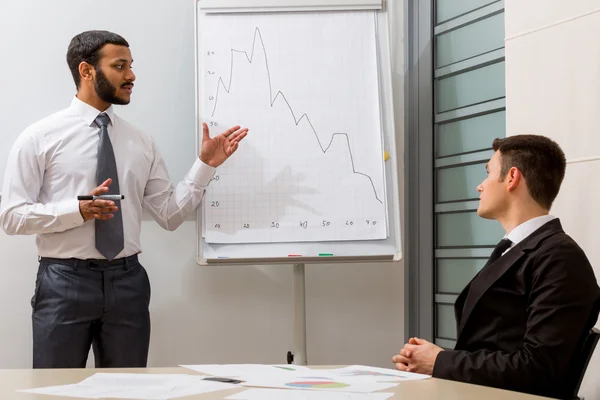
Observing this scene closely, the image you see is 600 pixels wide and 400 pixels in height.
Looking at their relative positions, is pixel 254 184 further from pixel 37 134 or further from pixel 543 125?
pixel 543 125

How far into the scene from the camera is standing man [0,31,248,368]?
8.93 ft

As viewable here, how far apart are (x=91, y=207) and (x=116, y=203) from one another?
0.22 metres

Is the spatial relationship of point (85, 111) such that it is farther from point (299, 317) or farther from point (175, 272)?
point (299, 317)

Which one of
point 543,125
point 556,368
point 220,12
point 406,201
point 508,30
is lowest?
point 556,368

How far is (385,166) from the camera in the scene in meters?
3.12

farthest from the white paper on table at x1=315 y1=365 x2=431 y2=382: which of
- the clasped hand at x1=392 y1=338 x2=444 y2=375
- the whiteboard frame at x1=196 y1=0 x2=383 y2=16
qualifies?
the whiteboard frame at x1=196 y1=0 x2=383 y2=16

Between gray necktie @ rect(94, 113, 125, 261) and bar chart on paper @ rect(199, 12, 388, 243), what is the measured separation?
37cm

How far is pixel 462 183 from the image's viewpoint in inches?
130

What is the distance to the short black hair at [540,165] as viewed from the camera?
77.3 inches

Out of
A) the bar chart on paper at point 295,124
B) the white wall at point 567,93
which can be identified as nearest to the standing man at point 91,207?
the bar chart on paper at point 295,124

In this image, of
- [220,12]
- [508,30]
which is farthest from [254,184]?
[508,30]

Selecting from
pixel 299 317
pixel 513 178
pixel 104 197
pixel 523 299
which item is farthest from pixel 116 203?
pixel 523 299

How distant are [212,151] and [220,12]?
0.63 metres

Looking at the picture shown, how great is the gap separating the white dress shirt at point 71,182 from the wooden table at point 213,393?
118cm
